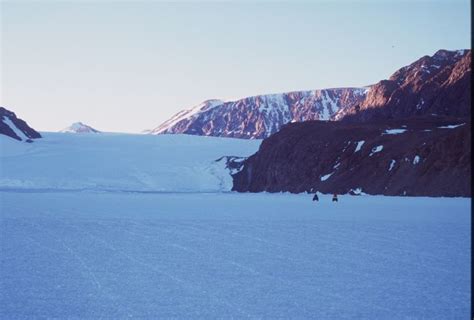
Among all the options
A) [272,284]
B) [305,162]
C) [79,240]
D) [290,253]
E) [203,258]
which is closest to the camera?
[272,284]

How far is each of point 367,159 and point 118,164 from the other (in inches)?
1321

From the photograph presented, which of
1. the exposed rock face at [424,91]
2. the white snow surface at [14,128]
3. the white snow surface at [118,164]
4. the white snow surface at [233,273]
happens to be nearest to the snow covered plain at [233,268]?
the white snow surface at [233,273]

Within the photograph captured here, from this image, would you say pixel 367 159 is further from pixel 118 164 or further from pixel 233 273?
pixel 233 273

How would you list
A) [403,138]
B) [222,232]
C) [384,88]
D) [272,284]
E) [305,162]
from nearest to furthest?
[272,284], [222,232], [403,138], [305,162], [384,88]

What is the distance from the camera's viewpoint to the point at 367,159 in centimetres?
6047

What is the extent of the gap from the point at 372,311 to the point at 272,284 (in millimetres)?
1966

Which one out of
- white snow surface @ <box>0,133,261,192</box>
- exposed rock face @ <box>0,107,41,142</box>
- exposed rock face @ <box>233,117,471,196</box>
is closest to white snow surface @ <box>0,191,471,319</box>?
exposed rock face @ <box>233,117,471,196</box>

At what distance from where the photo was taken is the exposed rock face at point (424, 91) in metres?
92.1

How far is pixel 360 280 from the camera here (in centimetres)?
980

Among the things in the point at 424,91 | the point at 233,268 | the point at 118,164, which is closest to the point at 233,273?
the point at 233,268

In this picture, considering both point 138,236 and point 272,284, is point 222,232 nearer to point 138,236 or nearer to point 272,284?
point 138,236

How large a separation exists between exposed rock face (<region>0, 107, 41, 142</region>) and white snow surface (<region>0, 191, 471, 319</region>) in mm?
88336

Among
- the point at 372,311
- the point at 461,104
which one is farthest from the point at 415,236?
the point at 461,104

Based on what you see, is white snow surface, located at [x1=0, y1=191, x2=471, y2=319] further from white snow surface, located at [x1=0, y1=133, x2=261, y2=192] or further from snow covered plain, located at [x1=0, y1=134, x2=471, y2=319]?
white snow surface, located at [x1=0, y1=133, x2=261, y2=192]
